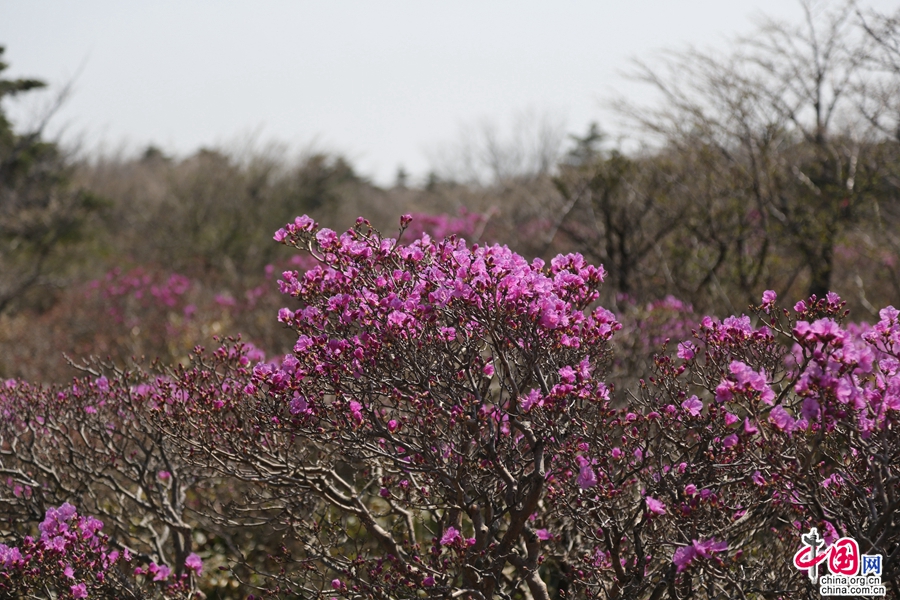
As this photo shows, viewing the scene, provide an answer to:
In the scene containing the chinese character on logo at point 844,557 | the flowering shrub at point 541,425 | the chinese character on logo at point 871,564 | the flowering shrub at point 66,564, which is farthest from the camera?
the flowering shrub at point 66,564

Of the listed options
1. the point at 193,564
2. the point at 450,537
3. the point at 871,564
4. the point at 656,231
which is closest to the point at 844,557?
the point at 871,564

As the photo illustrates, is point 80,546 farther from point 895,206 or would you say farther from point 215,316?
point 895,206

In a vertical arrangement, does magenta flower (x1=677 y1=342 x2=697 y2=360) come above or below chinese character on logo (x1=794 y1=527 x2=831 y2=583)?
above

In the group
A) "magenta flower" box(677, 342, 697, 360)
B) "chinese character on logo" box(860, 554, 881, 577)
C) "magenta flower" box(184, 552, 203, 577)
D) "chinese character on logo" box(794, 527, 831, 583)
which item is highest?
"magenta flower" box(677, 342, 697, 360)

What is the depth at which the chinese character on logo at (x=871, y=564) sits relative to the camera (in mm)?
2482

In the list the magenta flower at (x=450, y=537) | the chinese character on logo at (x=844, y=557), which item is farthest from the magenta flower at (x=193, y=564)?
Result: the chinese character on logo at (x=844, y=557)

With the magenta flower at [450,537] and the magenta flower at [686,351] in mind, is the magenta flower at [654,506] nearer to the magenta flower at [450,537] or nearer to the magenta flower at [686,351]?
the magenta flower at [686,351]

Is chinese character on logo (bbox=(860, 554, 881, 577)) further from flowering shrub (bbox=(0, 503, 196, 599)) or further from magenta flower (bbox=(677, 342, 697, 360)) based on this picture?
flowering shrub (bbox=(0, 503, 196, 599))

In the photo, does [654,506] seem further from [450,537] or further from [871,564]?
[450,537]

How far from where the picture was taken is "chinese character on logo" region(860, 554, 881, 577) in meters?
2.48

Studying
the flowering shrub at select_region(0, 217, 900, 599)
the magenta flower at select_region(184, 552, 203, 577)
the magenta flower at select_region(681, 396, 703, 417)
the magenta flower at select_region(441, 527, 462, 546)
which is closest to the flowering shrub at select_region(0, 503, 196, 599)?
the magenta flower at select_region(184, 552, 203, 577)

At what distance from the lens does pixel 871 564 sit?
251cm

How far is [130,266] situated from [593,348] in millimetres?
16792

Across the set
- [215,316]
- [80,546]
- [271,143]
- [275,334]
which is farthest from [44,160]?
[80,546]
